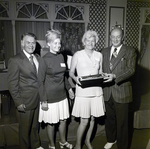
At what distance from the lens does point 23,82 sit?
195cm

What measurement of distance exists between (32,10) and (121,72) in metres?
5.22

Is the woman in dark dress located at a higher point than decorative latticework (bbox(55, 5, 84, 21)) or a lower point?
lower

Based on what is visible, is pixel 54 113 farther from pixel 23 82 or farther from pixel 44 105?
pixel 23 82

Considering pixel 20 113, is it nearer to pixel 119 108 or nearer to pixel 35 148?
pixel 35 148

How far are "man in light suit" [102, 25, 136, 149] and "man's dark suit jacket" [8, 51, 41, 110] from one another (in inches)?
32.9

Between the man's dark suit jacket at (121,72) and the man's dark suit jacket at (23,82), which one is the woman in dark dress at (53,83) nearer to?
the man's dark suit jacket at (23,82)

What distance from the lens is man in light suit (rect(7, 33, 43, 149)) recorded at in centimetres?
189

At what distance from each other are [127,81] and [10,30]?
18.0 ft

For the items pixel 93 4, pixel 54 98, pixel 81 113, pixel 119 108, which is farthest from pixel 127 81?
pixel 93 4

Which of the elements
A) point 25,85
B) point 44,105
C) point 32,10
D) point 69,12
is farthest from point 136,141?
point 32,10

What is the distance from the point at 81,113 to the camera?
6.75 feet

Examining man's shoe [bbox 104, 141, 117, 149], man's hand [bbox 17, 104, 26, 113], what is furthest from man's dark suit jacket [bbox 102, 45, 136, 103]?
man's hand [bbox 17, 104, 26, 113]

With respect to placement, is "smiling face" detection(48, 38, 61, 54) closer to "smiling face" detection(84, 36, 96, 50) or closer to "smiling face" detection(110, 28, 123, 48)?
"smiling face" detection(84, 36, 96, 50)

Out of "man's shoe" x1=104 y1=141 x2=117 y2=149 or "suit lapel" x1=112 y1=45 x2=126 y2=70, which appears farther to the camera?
"man's shoe" x1=104 y1=141 x2=117 y2=149
